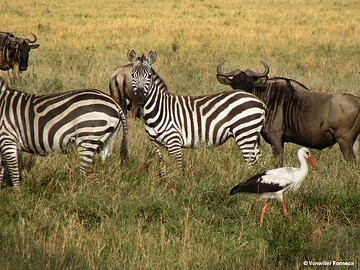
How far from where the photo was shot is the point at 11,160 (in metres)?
6.26

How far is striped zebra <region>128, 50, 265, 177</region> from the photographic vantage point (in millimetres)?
7285

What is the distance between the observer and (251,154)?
735cm

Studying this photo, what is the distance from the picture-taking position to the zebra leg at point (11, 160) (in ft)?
20.4

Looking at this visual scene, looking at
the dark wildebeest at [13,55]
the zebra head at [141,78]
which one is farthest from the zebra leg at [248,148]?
the dark wildebeest at [13,55]

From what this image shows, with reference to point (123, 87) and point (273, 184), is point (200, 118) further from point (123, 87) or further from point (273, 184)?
point (123, 87)

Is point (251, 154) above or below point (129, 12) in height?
Result: below

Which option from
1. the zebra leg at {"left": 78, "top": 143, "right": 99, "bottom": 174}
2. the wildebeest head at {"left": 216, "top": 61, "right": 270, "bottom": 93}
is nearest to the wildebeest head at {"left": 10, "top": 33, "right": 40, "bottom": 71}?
the wildebeest head at {"left": 216, "top": 61, "right": 270, "bottom": 93}

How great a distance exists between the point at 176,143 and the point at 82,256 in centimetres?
271

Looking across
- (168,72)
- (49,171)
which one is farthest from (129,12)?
(49,171)

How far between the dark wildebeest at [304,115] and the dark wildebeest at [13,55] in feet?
20.4

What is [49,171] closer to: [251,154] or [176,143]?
[176,143]

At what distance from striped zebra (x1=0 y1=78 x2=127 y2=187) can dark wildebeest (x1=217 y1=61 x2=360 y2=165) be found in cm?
226

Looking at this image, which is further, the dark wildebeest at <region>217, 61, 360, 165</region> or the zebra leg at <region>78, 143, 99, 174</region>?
the dark wildebeest at <region>217, 61, 360, 165</region>
